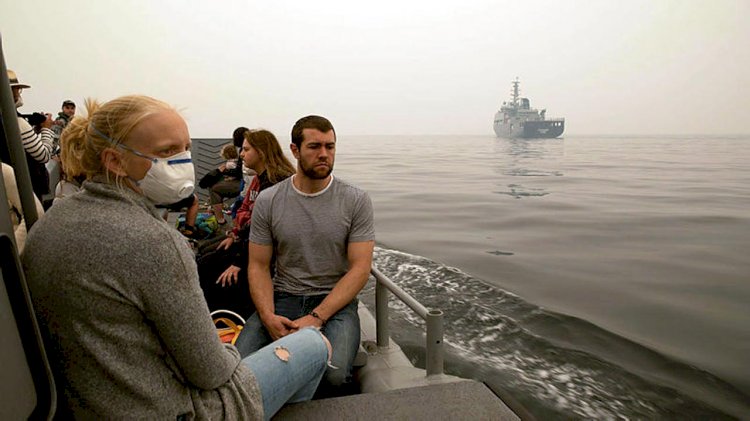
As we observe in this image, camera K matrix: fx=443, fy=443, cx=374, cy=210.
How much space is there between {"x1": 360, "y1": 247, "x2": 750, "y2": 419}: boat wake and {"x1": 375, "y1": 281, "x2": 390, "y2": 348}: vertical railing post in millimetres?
1791

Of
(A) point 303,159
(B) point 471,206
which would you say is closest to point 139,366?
(A) point 303,159

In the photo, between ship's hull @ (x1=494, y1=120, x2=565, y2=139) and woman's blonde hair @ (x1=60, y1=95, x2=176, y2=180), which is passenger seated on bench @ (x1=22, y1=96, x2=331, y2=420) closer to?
woman's blonde hair @ (x1=60, y1=95, x2=176, y2=180)

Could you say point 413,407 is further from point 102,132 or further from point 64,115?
point 64,115

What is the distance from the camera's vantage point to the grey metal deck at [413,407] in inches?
65.5

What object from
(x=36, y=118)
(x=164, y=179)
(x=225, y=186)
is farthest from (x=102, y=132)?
(x=225, y=186)

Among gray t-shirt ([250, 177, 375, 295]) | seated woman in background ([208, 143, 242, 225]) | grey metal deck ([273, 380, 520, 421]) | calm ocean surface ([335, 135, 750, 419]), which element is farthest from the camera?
seated woman in background ([208, 143, 242, 225])

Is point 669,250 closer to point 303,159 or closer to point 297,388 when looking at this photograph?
point 303,159

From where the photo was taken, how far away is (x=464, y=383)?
74.5 inches

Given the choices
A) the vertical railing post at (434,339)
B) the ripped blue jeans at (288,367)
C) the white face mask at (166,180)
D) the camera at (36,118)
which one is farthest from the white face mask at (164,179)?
the camera at (36,118)

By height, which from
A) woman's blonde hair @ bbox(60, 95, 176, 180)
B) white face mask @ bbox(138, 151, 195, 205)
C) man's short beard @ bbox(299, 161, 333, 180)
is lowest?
man's short beard @ bbox(299, 161, 333, 180)

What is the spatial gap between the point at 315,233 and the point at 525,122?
9014cm

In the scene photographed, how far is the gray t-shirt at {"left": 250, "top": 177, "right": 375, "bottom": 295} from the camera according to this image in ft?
9.07

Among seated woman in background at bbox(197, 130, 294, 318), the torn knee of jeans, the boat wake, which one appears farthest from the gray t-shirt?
the boat wake

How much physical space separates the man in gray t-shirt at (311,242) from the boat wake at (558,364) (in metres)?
2.19
